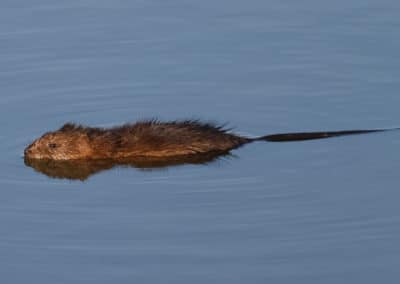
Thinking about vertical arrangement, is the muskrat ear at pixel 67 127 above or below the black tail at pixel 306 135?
above

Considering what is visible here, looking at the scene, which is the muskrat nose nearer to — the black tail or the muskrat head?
the muskrat head

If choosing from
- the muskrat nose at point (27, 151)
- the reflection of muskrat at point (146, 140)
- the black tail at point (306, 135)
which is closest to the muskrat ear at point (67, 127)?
the reflection of muskrat at point (146, 140)

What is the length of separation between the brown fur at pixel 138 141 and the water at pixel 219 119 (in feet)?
0.89

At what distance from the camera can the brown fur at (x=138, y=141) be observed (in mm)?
13195

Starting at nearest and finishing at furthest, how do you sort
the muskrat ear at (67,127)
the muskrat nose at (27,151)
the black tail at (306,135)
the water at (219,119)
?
the water at (219,119) < the black tail at (306,135) < the muskrat nose at (27,151) < the muskrat ear at (67,127)

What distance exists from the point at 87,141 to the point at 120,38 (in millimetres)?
3141

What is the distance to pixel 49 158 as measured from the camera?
1344cm

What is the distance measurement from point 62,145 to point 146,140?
2.46ft

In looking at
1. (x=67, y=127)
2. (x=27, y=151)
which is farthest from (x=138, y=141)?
(x=27, y=151)

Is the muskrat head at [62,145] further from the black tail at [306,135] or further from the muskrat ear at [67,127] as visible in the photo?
the black tail at [306,135]

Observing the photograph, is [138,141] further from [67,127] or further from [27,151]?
[27,151]

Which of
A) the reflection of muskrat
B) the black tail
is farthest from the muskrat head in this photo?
the black tail

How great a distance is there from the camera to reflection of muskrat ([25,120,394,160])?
43.3 ft

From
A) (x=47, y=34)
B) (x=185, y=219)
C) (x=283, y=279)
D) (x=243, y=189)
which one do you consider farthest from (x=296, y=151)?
(x=47, y=34)
